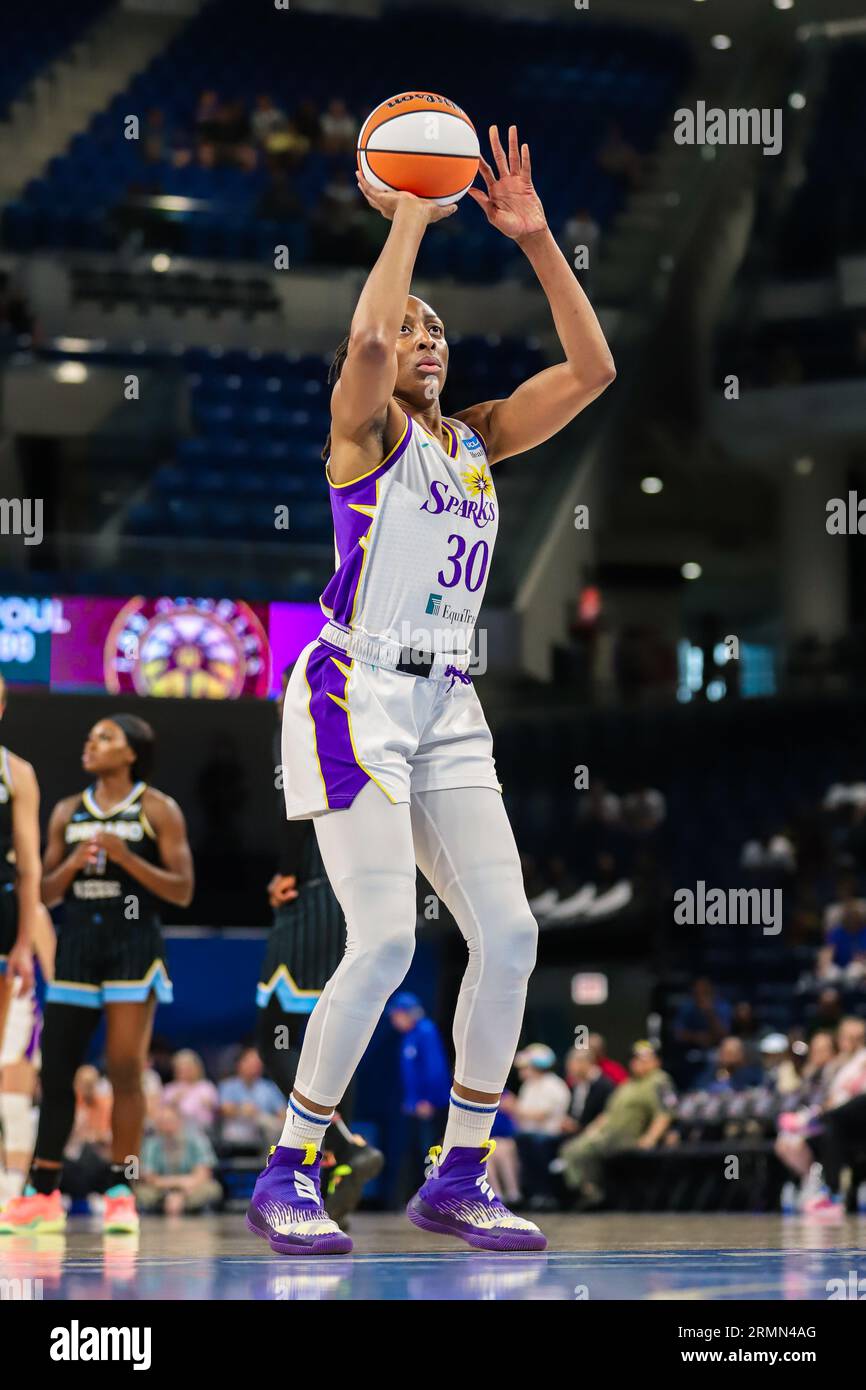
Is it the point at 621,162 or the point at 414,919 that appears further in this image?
the point at 621,162

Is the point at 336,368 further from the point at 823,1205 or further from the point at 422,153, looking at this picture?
the point at 823,1205

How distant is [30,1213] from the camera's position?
7.13 m

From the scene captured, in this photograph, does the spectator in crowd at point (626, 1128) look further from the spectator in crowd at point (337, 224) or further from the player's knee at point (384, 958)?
the spectator in crowd at point (337, 224)

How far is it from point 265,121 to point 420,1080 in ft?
41.5

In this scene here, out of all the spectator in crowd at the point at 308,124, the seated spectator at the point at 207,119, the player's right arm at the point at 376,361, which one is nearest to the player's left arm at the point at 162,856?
the player's right arm at the point at 376,361

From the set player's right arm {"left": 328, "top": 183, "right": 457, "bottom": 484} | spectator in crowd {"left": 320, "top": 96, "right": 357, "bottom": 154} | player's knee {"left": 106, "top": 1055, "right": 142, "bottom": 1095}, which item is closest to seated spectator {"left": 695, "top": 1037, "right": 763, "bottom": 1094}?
player's knee {"left": 106, "top": 1055, "right": 142, "bottom": 1095}

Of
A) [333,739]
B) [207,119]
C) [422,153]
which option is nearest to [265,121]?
[207,119]

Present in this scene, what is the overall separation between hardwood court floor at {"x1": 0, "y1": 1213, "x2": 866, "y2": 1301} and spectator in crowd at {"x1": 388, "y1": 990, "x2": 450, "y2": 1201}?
23.5 ft

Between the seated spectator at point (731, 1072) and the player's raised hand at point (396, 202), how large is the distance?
9.27 metres

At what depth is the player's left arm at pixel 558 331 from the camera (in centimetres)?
518

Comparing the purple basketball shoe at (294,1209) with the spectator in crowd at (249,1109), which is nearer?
the purple basketball shoe at (294,1209)

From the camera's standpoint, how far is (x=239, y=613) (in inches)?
616
